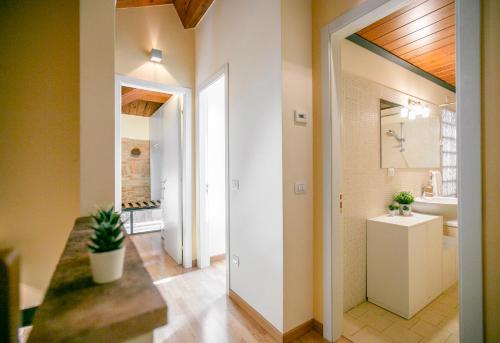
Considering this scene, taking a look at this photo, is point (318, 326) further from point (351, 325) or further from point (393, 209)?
point (393, 209)

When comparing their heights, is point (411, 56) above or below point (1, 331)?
above

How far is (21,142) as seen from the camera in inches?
54.4

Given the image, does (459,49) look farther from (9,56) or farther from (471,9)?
(9,56)

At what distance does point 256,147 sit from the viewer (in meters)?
1.88

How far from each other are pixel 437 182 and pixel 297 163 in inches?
103

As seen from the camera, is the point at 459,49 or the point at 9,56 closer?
the point at 459,49

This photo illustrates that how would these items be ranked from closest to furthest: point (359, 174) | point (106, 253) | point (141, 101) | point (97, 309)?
point (97, 309), point (106, 253), point (359, 174), point (141, 101)

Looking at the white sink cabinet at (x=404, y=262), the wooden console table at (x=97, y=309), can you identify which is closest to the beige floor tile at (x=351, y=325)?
the white sink cabinet at (x=404, y=262)

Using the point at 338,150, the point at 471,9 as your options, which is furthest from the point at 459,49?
the point at 338,150

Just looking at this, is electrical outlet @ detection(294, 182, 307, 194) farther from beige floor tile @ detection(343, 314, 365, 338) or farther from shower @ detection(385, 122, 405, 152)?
shower @ detection(385, 122, 405, 152)

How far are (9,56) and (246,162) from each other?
5.55 feet

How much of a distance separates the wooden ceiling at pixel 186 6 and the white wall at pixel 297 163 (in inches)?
57.8

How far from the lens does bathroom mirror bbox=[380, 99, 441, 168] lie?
8.01ft

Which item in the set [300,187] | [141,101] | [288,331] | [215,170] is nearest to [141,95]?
[141,101]
